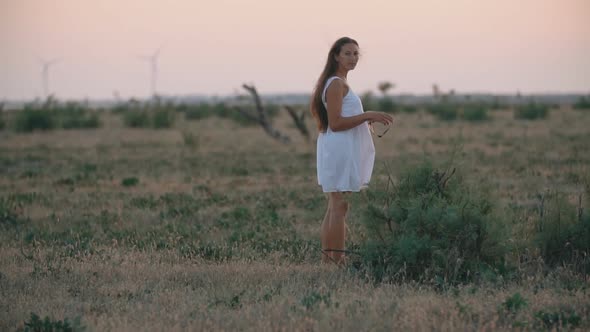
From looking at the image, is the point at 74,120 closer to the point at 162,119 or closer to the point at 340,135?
the point at 162,119

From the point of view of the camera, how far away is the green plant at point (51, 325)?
16.7ft

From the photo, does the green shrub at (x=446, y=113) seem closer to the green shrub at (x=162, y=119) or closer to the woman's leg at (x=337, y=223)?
the green shrub at (x=162, y=119)

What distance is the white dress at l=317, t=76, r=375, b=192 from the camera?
22.7 ft

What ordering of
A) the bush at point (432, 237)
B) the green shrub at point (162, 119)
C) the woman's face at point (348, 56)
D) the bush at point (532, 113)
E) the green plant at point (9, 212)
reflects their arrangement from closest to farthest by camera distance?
the bush at point (432, 237)
the woman's face at point (348, 56)
the green plant at point (9, 212)
the green shrub at point (162, 119)
the bush at point (532, 113)

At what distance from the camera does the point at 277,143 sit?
24.1 m

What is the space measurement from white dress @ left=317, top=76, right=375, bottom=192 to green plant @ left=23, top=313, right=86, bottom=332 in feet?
8.56

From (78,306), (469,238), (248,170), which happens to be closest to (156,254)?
(78,306)

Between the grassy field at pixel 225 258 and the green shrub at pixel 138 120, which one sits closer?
the grassy field at pixel 225 258

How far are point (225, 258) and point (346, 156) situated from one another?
159 cm

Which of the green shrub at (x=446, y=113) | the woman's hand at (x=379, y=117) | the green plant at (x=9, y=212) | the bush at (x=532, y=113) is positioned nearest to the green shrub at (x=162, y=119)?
the green shrub at (x=446, y=113)

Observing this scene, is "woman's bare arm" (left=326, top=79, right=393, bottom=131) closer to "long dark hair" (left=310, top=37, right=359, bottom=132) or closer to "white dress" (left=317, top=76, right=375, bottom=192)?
"white dress" (left=317, top=76, right=375, bottom=192)

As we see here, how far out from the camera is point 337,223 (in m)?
7.10

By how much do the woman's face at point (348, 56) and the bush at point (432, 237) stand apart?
115 centimetres

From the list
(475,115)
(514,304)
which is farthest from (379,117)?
(475,115)
